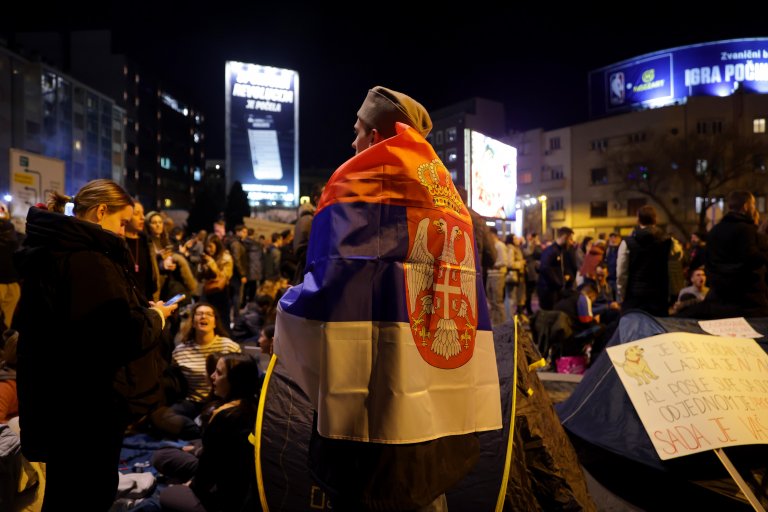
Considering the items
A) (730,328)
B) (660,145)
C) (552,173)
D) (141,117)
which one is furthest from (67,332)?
(141,117)

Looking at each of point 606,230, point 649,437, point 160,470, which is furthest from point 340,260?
point 606,230

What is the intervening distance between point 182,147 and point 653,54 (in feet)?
200

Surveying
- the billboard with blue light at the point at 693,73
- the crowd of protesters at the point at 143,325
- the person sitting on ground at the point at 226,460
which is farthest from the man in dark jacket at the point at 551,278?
the billboard with blue light at the point at 693,73

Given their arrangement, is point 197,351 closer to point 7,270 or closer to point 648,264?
point 7,270

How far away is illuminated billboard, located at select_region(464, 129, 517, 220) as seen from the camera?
26.5 ft

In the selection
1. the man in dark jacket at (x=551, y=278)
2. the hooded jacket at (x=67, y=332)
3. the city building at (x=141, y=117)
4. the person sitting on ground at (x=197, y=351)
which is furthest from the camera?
the city building at (x=141, y=117)

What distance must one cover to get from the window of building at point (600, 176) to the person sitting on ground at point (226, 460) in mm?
46754

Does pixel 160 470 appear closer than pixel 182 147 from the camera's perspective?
Yes

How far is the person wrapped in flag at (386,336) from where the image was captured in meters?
1.77

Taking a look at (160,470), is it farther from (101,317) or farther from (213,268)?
(213,268)

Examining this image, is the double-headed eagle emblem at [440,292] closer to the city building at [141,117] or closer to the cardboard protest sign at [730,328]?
the cardboard protest sign at [730,328]

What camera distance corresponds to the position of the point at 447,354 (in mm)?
1950

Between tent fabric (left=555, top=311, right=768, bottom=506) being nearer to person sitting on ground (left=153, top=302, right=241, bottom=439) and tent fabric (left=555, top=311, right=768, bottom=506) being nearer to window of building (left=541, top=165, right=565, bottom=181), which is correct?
person sitting on ground (left=153, top=302, right=241, bottom=439)

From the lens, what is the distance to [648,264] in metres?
6.82
